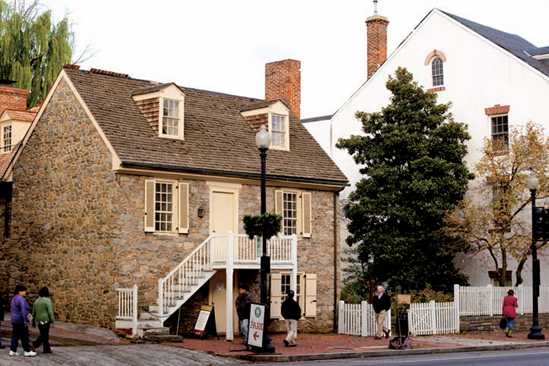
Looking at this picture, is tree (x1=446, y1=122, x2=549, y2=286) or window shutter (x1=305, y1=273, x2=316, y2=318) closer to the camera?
window shutter (x1=305, y1=273, x2=316, y2=318)

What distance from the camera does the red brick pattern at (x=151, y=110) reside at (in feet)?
89.7

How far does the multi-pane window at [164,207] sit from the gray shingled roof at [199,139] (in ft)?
2.45

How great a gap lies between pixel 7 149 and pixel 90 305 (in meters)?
8.77

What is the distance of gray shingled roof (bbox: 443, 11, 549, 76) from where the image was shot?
36875mm

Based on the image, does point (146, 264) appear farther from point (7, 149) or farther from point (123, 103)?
point (7, 149)

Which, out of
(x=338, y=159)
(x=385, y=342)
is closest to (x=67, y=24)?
(x=338, y=159)

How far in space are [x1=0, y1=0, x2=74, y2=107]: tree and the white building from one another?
51.1 feet

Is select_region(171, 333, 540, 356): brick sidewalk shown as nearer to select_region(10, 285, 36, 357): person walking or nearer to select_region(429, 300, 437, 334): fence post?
select_region(429, 300, 437, 334): fence post

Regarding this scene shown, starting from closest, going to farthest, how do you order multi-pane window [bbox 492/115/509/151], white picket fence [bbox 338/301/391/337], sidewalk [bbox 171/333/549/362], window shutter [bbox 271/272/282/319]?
1. sidewalk [bbox 171/333/549/362]
2. window shutter [bbox 271/272/282/319]
3. white picket fence [bbox 338/301/391/337]
4. multi-pane window [bbox 492/115/509/151]

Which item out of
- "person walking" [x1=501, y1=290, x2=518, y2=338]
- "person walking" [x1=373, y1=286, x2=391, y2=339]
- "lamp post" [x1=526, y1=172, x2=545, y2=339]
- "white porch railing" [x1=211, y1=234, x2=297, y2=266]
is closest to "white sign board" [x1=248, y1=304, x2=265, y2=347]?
"white porch railing" [x1=211, y1=234, x2=297, y2=266]

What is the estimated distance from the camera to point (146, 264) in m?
25.5

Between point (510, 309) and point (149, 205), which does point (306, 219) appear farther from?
point (510, 309)

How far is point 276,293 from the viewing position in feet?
92.8

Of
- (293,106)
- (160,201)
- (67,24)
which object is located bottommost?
(160,201)
